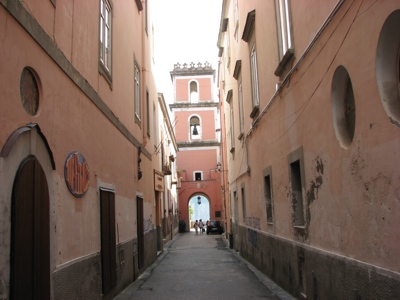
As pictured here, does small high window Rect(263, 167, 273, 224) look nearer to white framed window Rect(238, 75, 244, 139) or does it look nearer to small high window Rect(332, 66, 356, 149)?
white framed window Rect(238, 75, 244, 139)

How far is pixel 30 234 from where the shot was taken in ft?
15.1

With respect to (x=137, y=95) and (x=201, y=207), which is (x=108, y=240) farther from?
(x=201, y=207)

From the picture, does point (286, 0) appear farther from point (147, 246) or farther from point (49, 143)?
point (147, 246)

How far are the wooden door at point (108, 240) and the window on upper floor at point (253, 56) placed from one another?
511cm

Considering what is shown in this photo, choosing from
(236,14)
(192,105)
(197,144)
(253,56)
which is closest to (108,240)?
(253,56)

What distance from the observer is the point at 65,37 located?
616 cm

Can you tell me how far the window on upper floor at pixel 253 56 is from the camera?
11.8 meters

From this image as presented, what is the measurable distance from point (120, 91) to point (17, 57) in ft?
19.9

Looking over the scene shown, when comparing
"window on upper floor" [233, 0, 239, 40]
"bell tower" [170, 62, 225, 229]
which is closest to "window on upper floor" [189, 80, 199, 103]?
"bell tower" [170, 62, 225, 229]

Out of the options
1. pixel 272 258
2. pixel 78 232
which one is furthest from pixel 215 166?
pixel 78 232

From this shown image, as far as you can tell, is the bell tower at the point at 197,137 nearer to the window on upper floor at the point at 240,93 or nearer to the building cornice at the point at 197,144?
the building cornice at the point at 197,144

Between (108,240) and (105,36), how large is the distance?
420 centimetres

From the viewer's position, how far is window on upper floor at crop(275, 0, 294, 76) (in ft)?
26.1

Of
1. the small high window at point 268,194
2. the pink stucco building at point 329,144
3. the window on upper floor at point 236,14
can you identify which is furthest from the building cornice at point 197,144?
the small high window at point 268,194
